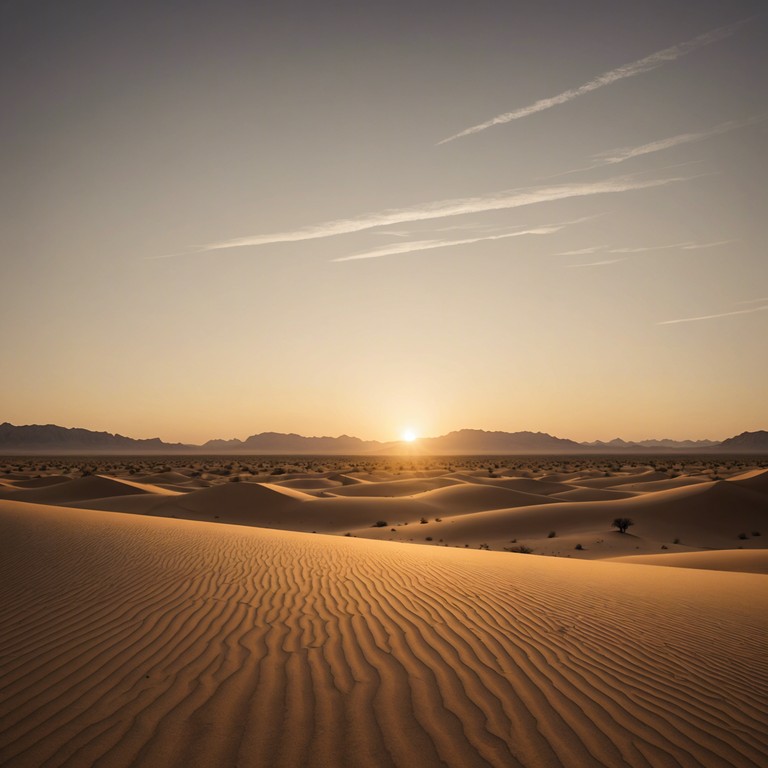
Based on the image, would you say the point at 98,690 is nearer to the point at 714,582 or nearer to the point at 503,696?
the point at 503,696

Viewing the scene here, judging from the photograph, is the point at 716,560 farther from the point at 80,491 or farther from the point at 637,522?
the point at 80,491

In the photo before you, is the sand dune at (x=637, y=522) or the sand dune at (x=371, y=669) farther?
the sand dune at (x=637, y=522)

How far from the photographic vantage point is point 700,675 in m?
5.20

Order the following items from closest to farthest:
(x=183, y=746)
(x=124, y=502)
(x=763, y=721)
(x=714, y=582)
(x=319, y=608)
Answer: (x=183, y=746)
(x=763, y=721)
(x=319, y=608)
(x=714, y=582)
(x=124, y=502)

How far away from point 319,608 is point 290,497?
25056mm

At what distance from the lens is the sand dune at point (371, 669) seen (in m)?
3.73

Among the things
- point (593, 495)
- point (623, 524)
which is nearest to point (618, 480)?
point (593, 495)

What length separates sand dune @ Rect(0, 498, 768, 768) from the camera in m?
3.73

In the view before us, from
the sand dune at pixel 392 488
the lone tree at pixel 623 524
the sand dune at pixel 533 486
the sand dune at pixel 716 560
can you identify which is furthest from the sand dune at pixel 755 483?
the sand dune at pixel 392 488

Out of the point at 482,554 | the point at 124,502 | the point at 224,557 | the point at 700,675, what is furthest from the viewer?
the point at 124,502

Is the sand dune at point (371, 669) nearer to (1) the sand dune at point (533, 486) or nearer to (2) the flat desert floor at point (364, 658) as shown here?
(2) the flat desert floor at point (364, 658)

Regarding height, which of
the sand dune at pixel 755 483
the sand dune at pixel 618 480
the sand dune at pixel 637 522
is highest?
the sand dune at pixel 755 483

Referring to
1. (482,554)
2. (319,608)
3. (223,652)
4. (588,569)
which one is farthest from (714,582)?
(223,652)

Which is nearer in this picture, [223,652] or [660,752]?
[660,752]
